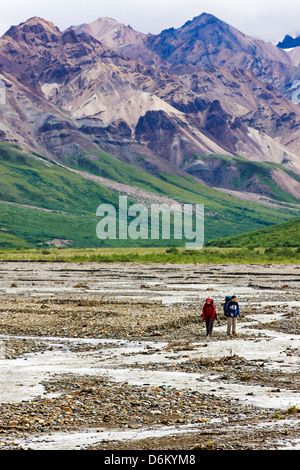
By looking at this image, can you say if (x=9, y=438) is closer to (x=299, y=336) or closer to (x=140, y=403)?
(x=140, y=403)

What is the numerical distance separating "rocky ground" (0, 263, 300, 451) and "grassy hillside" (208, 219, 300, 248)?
91575mm

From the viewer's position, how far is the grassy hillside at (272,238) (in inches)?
5615

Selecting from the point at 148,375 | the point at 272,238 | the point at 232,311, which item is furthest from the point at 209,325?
the point at 272,238

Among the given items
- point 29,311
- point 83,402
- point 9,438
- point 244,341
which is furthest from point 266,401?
point 29,311

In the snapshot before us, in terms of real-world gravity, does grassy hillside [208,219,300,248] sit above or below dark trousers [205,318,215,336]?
above

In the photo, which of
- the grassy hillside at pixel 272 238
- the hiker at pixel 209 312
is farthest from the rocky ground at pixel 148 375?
the grassy hillside at pixel 272 238

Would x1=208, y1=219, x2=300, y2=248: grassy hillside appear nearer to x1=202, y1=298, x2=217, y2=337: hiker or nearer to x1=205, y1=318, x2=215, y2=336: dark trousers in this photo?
x1=205, y1=318, x2=215, y2=336: dark trousers

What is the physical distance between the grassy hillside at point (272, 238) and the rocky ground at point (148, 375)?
300ft

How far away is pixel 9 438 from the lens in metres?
15.4

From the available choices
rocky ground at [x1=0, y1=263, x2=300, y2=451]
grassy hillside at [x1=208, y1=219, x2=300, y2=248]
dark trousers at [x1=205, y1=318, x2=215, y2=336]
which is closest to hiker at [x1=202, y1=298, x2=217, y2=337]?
dark trousers at [x1=205, y1=318, x2=215, y2=336]

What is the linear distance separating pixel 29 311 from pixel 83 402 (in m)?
26.5

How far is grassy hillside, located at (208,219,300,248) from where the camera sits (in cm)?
14262

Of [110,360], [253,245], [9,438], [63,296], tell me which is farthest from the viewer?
[253,245]

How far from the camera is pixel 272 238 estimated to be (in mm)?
151500
